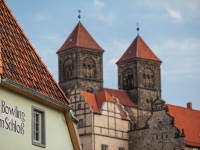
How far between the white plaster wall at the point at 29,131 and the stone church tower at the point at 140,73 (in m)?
70.8

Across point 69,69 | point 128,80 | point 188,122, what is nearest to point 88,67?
point 69,69

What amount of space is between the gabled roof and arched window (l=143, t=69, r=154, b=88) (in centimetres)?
174

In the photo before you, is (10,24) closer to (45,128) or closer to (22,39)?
(22,39)

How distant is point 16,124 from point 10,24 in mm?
2332

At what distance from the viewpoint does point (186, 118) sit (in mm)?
68188

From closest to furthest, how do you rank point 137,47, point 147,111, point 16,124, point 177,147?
point 16,124 < point 177,147 < point 147,111 < point 137,47

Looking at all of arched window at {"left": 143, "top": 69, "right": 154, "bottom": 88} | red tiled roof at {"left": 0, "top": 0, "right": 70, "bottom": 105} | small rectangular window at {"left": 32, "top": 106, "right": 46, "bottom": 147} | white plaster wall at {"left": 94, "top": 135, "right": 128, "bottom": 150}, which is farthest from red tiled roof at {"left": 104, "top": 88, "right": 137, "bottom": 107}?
small rectangular window at {"left": 32, "top": 106, "right": 46, "bottom": 147}

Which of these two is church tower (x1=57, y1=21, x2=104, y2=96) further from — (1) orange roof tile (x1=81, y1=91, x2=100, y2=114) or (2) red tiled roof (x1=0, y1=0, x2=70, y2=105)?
(2) red tiled roof (x1=0, y1=0, x2=70, y2=105)

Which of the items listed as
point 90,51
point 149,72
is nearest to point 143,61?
point 149,72

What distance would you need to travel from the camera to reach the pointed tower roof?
85500 millimetres

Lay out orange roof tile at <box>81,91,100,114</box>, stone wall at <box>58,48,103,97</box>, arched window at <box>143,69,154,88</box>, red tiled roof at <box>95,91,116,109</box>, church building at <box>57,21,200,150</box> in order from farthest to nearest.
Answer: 1. arched window at <box>143,69,154,88</box>
2. stone wall at <box>58,48,103,97</box>
3. red tiled roof at <box>95,91,116,109</box>
4. orange roof tile at <box>81,91,100,114</box>
5. church building at <box>57,21,200,150</box>

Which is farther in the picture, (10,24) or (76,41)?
(76,41)

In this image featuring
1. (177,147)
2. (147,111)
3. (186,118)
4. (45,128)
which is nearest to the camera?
(45,128)

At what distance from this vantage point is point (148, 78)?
88.7 meters
